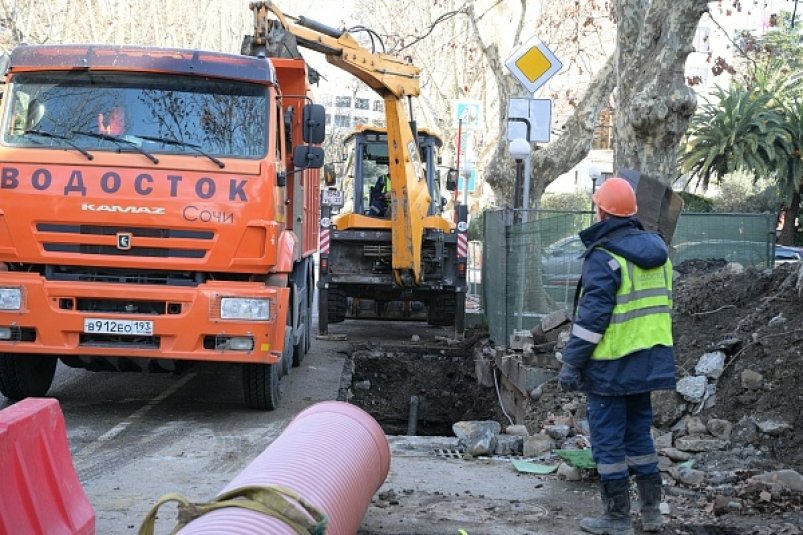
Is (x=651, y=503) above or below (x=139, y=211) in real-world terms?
below

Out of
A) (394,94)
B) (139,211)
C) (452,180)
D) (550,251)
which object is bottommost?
(550,251)

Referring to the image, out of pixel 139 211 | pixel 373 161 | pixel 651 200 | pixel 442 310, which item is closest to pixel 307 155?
pixel 139 211

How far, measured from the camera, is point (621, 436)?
6000 mm

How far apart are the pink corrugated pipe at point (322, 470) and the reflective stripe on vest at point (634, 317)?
134 centimetres

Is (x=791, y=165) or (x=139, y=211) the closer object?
(x=139, y=211)

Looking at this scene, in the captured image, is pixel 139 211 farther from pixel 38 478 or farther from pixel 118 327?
pixel 38 478

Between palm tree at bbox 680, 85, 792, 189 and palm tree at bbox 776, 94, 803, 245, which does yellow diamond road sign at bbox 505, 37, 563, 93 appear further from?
palm tree at bbox 776, 94, 803, 245

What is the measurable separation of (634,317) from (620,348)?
19 cm

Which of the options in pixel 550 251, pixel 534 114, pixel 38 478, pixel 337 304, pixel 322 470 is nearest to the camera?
pixel 322 470

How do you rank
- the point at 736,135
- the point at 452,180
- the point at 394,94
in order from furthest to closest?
1. the point at 736,135
2. the point at 452,180
3. the point at 394,94

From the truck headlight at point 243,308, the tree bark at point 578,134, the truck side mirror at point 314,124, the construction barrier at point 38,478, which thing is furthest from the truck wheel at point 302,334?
the tree bark at point 578,134

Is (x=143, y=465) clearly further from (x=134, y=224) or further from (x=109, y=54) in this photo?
(x=109, y=54)

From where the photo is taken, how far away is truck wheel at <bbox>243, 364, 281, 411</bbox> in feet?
32.2

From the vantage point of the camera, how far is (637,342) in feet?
19.4
